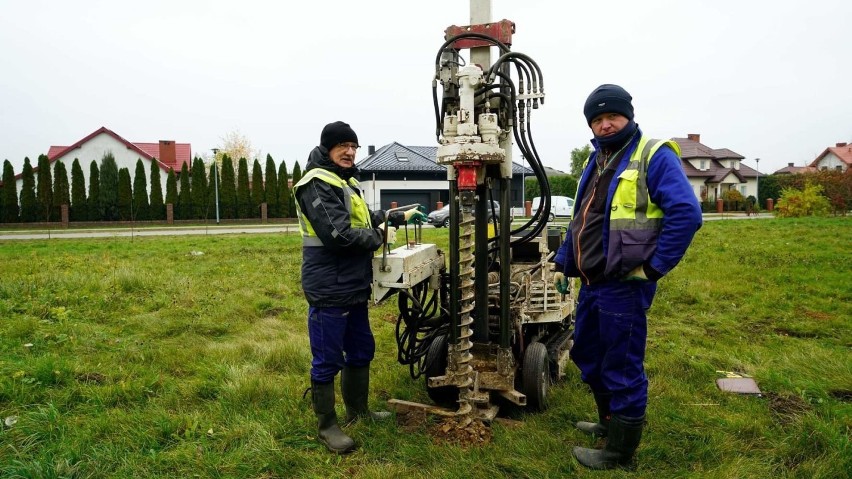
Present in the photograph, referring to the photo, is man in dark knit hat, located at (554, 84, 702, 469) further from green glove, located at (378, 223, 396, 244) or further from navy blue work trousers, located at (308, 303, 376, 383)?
navy blue work trousers, located at (308, 303, 376, 383)

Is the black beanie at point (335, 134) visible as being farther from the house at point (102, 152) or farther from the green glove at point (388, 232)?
the house at point (102, 152)

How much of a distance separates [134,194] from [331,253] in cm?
3062

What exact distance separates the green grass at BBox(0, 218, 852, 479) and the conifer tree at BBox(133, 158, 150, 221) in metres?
24.5

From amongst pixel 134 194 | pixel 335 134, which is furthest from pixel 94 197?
pixel 335 134

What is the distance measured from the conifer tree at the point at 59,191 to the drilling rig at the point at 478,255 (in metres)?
30.7

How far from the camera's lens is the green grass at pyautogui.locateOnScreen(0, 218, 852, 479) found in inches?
115

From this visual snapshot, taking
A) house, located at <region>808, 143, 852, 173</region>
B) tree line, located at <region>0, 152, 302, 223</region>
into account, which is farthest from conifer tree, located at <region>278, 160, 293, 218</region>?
house, located at <region>808, 143, 852, 173</region>

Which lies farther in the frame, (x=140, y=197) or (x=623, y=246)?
(x=140, y=197)

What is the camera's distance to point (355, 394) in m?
3.55

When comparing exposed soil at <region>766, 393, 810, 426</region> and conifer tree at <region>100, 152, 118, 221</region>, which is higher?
conifer tree at <region>100, 152, 118, 221</region>

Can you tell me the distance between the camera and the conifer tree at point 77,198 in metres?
28.7

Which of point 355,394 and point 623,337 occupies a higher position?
point 623,337

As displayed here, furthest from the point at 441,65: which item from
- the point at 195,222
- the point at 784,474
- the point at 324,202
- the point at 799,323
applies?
the point at 195,222

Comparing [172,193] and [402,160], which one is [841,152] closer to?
[402,160]
